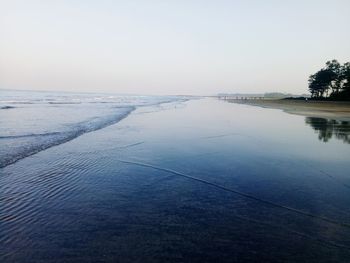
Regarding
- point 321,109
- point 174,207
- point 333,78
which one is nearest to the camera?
point 174,207

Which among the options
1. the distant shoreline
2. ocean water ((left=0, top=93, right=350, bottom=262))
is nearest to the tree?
the distant shoreline

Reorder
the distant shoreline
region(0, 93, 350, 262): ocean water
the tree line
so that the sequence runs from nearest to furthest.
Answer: region(0, 93, 350, 262): ocean water
the distant shoreline
the tree line

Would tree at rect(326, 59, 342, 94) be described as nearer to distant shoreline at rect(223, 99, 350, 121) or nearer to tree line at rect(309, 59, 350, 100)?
tree line at rect(309, 59, 350, 100)

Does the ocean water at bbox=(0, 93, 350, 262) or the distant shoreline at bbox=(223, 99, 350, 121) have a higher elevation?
the ocean water at bbox=(0, 93, 350, 262)

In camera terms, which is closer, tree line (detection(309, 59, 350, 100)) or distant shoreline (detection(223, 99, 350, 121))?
distant shoreline (detection(223, 99, 350, 121))

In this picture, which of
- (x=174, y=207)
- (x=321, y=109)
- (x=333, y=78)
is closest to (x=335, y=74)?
(x=333, y=78)

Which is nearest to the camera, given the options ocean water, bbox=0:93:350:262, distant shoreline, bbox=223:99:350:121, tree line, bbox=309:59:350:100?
ocean water, bbox=0:93:350:262

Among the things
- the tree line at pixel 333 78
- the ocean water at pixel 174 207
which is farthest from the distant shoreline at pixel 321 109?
the ocean water at pixel 174 207

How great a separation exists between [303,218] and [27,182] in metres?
6.35

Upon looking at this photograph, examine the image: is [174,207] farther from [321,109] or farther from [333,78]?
[333,78]

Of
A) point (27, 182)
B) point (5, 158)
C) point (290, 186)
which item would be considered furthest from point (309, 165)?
point (5, 158)

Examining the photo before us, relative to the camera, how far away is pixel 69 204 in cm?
589

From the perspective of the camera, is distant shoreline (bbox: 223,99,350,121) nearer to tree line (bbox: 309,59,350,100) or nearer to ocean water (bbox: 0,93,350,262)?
tree line (bbox: 309,59,350,100)

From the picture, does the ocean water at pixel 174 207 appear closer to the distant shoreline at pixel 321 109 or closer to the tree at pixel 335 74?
the distant shoreline at pixel 321 109
